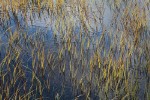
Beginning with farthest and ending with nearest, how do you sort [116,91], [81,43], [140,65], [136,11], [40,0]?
[40,0] → [136,11] → [81,43] → [140,65] → [116,91]

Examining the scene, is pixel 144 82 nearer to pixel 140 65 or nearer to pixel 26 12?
pixel 140 65

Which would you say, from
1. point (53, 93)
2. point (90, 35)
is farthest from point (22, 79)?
point (90, 35)

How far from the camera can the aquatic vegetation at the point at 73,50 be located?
330cm

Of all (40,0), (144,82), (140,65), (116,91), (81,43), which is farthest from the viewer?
(40,0)

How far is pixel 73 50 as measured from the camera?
418cm

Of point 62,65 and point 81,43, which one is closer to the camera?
point 62,65

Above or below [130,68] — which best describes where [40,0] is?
above

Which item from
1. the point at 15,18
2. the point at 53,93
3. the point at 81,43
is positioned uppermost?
the point at 15,18

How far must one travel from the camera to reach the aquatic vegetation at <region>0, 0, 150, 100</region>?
330cm

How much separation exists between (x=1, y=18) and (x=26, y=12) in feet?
1.73

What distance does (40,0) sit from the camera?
6055mm

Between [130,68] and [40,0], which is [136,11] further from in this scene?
[40,0]

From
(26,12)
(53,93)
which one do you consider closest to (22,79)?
(53,93)

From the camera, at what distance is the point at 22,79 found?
3.39 meters
